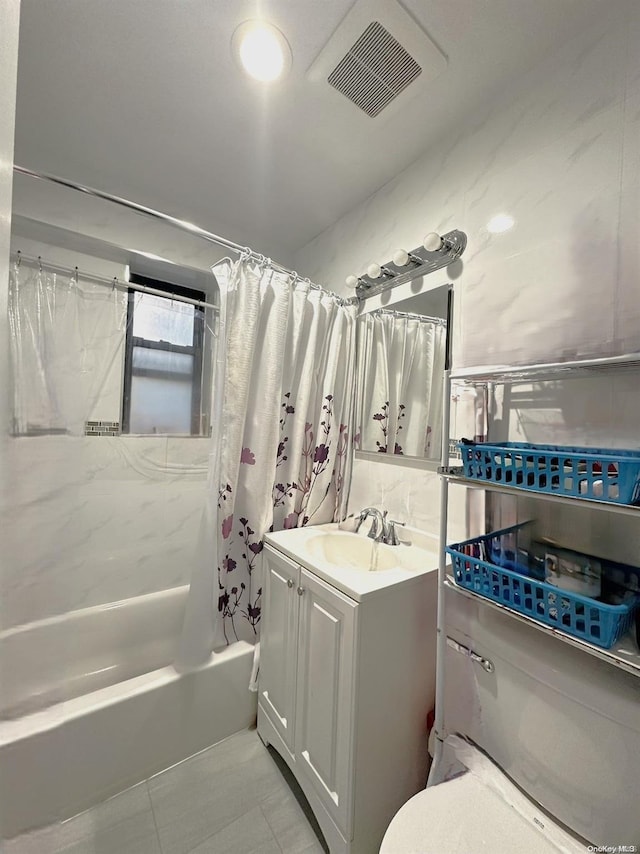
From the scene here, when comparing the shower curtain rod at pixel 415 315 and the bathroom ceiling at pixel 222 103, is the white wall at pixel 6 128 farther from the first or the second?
the shower curtain rod at pixel 415 315

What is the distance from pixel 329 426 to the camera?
1842mm

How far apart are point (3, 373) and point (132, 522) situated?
5.20 feet

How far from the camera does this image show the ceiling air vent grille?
43.4 inches

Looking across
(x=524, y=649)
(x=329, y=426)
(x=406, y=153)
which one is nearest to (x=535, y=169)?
(x=406, y=153)

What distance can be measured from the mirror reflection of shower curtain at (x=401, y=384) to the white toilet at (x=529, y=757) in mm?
750

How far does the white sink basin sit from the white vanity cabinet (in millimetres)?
200

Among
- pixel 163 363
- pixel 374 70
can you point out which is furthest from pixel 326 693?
pixel 374 70

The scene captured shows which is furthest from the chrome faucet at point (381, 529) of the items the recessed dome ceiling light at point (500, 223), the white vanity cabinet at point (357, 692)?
the recessed dome ceiling light at point (500, 223)

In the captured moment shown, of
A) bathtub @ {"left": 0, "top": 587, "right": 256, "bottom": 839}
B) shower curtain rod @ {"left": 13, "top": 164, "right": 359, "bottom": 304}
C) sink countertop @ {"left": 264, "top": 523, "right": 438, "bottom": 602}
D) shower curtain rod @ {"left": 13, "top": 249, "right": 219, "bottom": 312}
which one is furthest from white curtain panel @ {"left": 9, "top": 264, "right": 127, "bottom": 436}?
sink countertop @ {"left": 264, "top": 523, "right": 438, "bottom": 602}

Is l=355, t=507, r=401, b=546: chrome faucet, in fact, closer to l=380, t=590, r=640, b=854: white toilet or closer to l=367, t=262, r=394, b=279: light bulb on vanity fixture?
l=380, t=590, r=640, b=854: white toilet

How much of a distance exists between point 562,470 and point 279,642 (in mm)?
1210

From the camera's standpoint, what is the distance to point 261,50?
1130mm

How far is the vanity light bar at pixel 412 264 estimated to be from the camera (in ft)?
4.47

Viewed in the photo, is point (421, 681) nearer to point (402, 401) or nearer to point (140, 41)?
point (402, 401)
